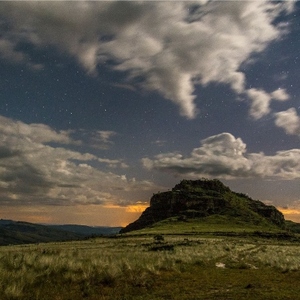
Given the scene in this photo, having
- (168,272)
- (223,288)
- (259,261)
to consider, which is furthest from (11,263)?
(259,261)

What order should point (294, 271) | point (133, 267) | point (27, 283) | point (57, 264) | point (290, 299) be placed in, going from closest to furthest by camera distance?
point (290, 299) → point (27, 283) → point (57, 264) → point (133, 267) → point (294, 271)

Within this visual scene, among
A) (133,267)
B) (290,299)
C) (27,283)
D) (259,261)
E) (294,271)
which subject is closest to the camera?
(290,299)

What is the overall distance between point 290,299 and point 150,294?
5937 millimetres

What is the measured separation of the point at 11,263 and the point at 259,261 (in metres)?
21.2

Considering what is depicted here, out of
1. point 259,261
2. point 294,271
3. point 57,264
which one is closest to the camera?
point 57,264

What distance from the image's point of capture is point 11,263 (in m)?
18.9

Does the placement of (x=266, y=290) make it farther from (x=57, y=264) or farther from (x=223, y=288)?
(x=57, y=264)

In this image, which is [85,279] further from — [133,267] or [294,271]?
[294,271]

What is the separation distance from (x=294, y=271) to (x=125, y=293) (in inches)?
569

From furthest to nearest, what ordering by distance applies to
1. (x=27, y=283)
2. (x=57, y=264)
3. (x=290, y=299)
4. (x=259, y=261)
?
(x=259, y=261) → (x=57, y=264) → (x=27, y=283) → (x=290, y=299)

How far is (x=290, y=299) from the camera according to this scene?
1389 centimetres

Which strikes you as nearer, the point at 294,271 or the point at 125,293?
the point at 125,293

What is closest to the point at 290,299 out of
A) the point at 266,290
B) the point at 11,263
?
the point at 266,290

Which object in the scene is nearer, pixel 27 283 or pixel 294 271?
pixel 27 283
